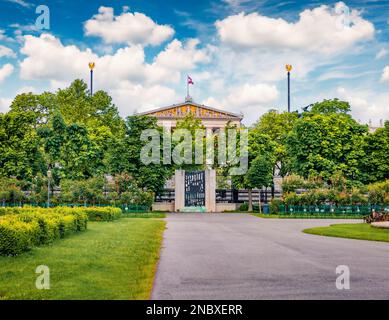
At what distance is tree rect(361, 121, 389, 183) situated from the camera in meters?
51.4

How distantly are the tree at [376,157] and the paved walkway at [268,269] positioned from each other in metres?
35.5

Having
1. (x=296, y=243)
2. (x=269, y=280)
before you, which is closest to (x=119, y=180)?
(x=296, y=243)

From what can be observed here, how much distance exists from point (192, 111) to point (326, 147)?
171 ft

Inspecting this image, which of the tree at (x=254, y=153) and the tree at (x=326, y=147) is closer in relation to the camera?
Answer: the tree at (x=254, y=153)

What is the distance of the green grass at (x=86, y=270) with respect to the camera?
8.30 m

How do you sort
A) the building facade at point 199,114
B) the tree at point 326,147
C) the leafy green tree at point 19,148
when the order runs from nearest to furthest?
the leafy green tree at point 19,148 < the tree at point 326,147 < the building facade at point 199,114

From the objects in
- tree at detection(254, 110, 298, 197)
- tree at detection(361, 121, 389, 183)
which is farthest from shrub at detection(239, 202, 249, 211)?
tree at detection(254, 110, 298, 197)

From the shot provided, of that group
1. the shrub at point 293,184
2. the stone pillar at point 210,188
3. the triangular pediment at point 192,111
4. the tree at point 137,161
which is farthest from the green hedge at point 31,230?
the triangular pediment at point 192,111

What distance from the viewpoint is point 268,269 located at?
442 inches

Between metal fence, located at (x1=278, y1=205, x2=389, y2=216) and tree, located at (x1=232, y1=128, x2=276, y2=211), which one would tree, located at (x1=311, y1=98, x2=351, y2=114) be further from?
metal fence, located at (x1=278, y1=205, x2=389, y2=216)

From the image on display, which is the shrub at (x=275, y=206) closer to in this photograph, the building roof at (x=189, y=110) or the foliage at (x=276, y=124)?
the foliage at (x=276, y=124)
